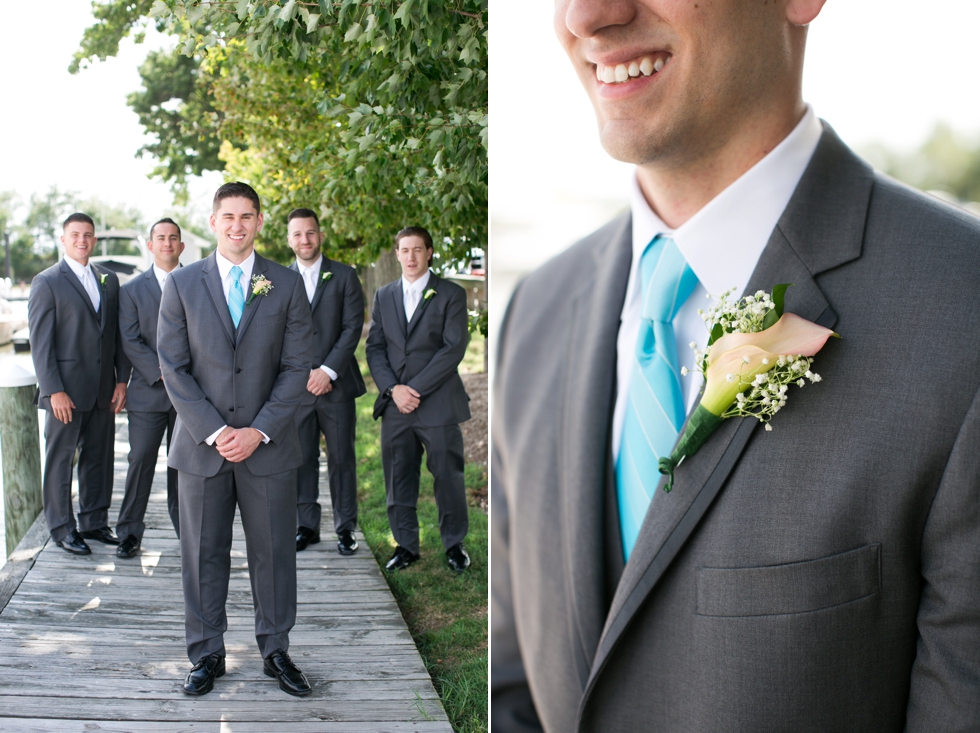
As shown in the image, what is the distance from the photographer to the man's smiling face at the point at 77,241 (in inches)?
234

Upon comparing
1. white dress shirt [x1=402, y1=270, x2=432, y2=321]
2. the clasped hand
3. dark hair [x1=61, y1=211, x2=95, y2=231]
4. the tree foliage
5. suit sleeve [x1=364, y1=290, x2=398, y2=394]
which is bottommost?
the clasped hand

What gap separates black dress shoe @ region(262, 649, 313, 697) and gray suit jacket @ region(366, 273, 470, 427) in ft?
6.24

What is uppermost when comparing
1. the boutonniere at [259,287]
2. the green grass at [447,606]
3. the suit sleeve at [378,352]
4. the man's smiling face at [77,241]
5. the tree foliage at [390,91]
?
the tree foliage at [390,91]

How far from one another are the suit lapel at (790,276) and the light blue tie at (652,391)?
0.31 ft

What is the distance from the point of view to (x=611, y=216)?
4.89 feet

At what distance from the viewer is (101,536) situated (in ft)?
20.7

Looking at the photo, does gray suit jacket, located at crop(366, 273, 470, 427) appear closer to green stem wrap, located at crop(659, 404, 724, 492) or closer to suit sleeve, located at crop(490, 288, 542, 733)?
suit sleeve, located at crop(490, 288, 542, 733)

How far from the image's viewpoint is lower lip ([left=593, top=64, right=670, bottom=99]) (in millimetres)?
1299

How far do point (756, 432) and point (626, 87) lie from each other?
58 centimetres

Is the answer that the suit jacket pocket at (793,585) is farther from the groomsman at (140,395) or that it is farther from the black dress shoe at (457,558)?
the groomsman at (140,395)

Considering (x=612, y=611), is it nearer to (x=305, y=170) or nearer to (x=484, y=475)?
(x=484, y=475)

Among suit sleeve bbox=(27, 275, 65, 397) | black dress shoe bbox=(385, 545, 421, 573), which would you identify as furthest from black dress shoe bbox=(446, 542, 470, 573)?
suit sleeve bbox=(27, 275, 65, 397)

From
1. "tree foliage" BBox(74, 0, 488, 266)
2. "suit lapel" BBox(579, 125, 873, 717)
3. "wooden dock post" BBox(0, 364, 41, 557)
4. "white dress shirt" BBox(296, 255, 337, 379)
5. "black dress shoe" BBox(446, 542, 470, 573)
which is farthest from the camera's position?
"wooden dock post" BBox(0, 364, 41, 557)

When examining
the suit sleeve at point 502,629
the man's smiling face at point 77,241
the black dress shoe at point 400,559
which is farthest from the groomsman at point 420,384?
the suit sleeve at point 502,629
